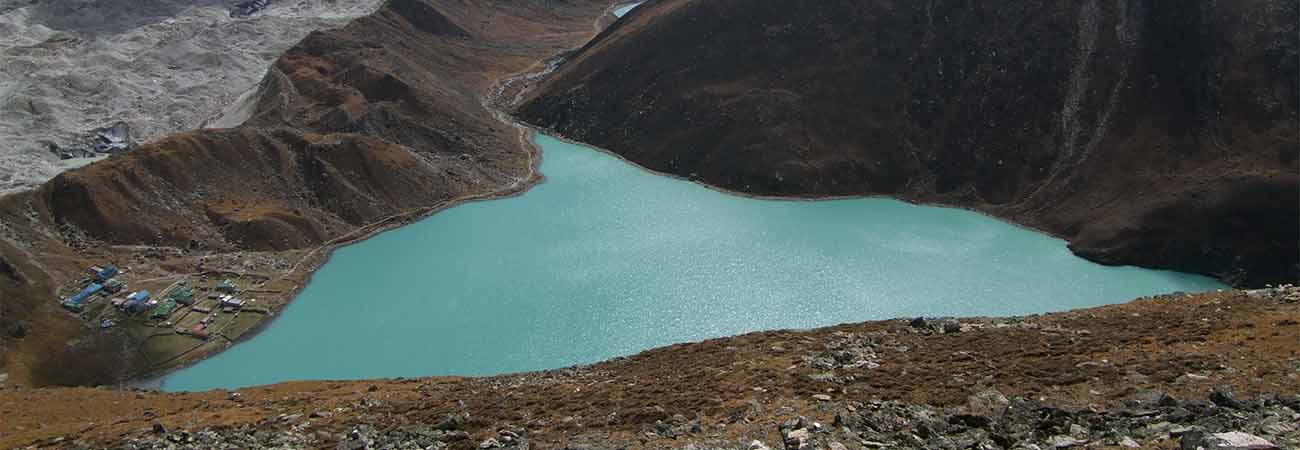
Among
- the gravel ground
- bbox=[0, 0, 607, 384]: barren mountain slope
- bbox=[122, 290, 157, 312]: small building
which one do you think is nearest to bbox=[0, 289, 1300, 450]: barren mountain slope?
bbox=[0, 0, 607, 384]: barren mountain slope

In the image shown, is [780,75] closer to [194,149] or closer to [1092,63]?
[1092,63]

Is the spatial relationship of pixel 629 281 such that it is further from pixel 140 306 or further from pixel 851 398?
pixel 851 398

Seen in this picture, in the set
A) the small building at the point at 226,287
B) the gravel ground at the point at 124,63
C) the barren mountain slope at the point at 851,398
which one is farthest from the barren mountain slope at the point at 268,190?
the barren mountain slope at the point at 851,398

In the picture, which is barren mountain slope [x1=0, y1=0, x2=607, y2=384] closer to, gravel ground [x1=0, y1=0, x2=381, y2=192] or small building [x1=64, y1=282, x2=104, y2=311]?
small building [x1=64, y1=282, x2=104, y2=311]

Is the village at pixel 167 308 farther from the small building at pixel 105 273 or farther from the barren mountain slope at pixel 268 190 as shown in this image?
the barren mountain slope at pixel 268 190

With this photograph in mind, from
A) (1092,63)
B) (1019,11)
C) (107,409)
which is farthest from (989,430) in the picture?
(1019,11)

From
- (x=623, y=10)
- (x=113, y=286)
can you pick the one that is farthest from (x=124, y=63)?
(x=623, y=10)

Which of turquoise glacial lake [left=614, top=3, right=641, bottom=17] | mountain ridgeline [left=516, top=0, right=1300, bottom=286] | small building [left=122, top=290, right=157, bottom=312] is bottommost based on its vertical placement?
small building [left=122, top=290, right=157, bottom=312]
